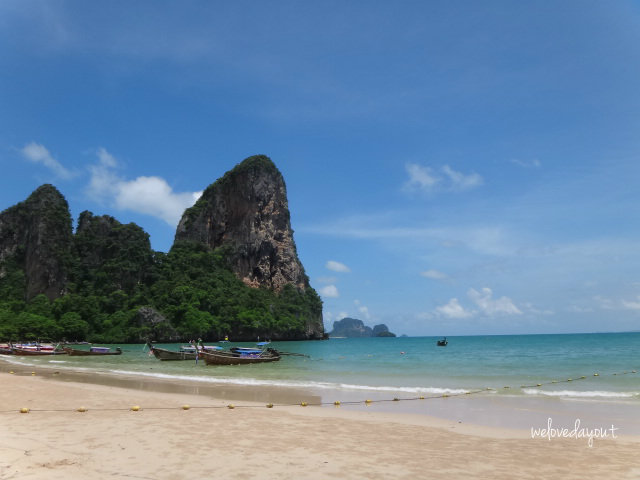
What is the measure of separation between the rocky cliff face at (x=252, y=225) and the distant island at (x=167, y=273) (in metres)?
0.26

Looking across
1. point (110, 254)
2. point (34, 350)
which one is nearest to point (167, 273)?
point (110, 254)

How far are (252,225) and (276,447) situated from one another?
330 ft

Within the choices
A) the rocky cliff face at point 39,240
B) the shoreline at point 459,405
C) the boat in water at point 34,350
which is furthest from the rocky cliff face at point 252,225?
the shoreline at point 459,405

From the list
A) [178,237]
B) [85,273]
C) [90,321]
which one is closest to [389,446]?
[90,321]

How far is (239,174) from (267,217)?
1303 cm

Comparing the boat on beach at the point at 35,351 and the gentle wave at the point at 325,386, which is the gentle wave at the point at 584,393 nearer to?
the gentle wave at the point at 325,386

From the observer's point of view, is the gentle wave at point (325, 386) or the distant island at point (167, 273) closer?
the gentle wave at point (325, 386)

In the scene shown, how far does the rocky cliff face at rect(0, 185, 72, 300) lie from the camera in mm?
81375

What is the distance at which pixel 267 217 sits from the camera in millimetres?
109438

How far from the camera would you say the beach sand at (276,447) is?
6027 mm

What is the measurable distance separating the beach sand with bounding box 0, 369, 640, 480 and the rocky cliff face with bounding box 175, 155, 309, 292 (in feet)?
310

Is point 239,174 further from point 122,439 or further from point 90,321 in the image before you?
point 122,439

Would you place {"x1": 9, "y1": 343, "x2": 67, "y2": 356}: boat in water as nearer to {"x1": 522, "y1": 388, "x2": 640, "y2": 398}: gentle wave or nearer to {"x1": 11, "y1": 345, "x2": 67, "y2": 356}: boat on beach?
{"x1": 11, "y1": 345, "x2": 67, "y2": 356}: boat on beach

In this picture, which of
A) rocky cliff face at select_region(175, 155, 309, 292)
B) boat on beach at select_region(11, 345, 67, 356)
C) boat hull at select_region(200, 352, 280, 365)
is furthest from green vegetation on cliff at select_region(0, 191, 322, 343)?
boat hull at select_region(200, 352, 280, 365)
